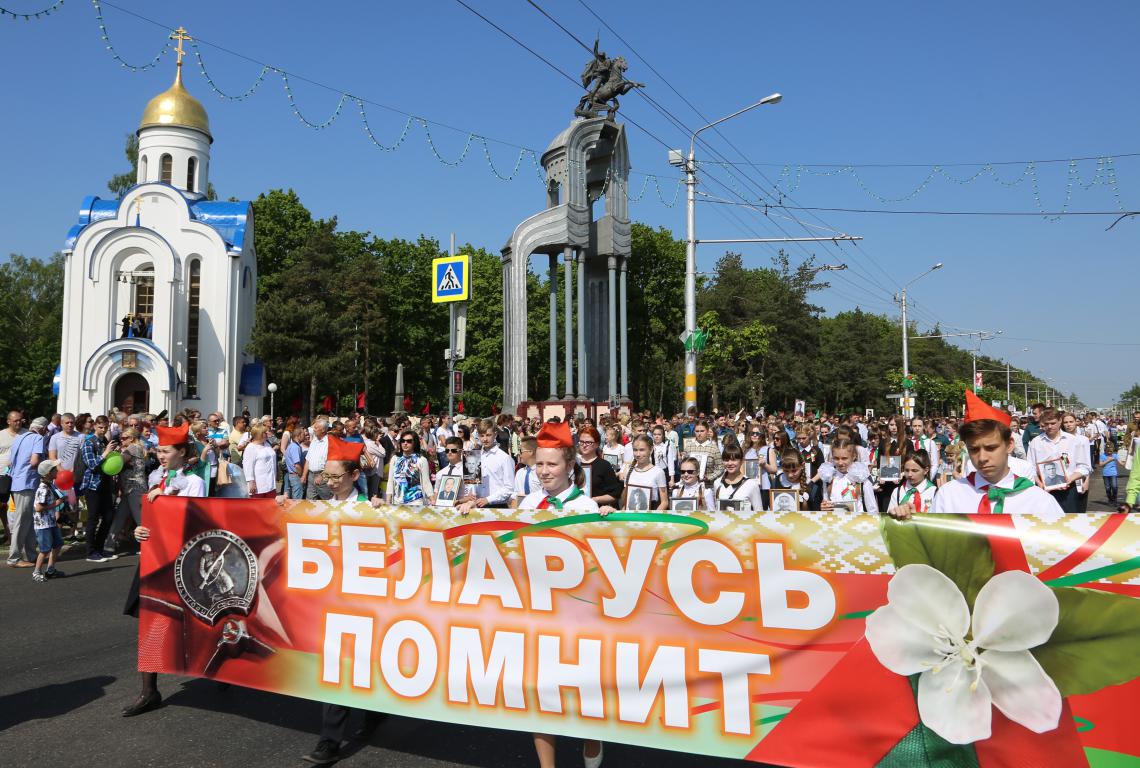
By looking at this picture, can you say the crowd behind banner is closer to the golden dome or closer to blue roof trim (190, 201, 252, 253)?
blue roof trim (190, 201, 252, 253)

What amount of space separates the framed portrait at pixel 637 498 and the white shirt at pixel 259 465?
6.22 metres

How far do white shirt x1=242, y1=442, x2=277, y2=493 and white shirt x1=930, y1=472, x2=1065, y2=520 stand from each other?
9.65 meters

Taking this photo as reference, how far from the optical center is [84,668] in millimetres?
6488

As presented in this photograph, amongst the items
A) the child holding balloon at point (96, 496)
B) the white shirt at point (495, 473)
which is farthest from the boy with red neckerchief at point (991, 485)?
the child holding balloon at point (96, 496)

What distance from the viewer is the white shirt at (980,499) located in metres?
4.14

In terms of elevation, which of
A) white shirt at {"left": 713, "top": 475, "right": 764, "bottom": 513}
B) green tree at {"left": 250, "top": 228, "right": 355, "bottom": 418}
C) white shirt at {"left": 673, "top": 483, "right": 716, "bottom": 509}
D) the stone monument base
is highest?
green tree at {"left": 250, "top": 228, "right": 355, "bottom": 418}

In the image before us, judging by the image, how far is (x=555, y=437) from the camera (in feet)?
16.3

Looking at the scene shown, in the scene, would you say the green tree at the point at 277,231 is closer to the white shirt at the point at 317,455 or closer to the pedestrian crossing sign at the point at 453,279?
the pedestrian crossing sign at the point at 453,279

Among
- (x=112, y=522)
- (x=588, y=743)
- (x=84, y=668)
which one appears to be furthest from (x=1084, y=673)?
(x=112, y=522)

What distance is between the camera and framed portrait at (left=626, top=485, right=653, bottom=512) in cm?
741

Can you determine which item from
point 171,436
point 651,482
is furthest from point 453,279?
point 171,436

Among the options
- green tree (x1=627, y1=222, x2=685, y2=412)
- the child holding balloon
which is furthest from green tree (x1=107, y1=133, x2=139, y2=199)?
the child holding balloon

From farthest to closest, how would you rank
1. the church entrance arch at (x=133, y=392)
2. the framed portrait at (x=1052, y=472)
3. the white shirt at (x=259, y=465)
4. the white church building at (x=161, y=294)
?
the church entrance arch at (x=133, y=392) → the white church building at (x=161, y=294) → the white shirt at (x=259, y=465) → the framed portrait at (x=1052, y=472)

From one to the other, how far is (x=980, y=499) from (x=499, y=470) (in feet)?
19.8
